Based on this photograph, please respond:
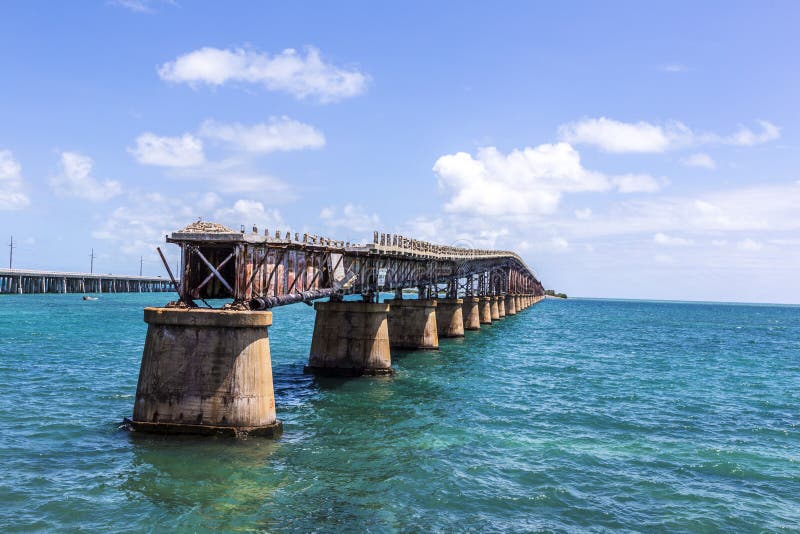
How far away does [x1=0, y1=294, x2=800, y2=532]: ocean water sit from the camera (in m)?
16.7

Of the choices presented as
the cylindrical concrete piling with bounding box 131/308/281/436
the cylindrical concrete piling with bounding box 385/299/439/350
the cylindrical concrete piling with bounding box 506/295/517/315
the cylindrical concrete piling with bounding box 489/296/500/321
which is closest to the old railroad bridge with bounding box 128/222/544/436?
the cylindrical concrete piling with bounding box 131/308/281/436

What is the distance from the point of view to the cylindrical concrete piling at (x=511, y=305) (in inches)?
5502

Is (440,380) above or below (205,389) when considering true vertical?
below

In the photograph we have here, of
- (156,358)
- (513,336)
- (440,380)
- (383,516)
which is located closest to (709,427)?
(440,380)

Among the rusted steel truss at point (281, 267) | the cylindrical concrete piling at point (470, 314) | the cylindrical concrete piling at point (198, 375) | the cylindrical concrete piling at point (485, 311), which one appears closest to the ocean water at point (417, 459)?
the cylindrical concrete piling at point (198, 375)

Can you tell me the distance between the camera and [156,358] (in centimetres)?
2214

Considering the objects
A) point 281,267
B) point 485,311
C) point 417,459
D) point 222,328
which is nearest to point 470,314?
point 485,311

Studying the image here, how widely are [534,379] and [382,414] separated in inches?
713

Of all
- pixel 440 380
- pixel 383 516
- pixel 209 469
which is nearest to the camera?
pixel 383 516

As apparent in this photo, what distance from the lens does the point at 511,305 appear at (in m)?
144

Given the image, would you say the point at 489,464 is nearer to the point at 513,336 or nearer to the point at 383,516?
the point at 383,516

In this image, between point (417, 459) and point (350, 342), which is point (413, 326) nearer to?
point (350, 342)

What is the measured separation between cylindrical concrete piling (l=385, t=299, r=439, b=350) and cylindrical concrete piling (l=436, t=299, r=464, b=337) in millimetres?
14652

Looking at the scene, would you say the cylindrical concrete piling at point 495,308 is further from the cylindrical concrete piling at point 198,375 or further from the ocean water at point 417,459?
the cylindrical concrete piling at point 198,375
